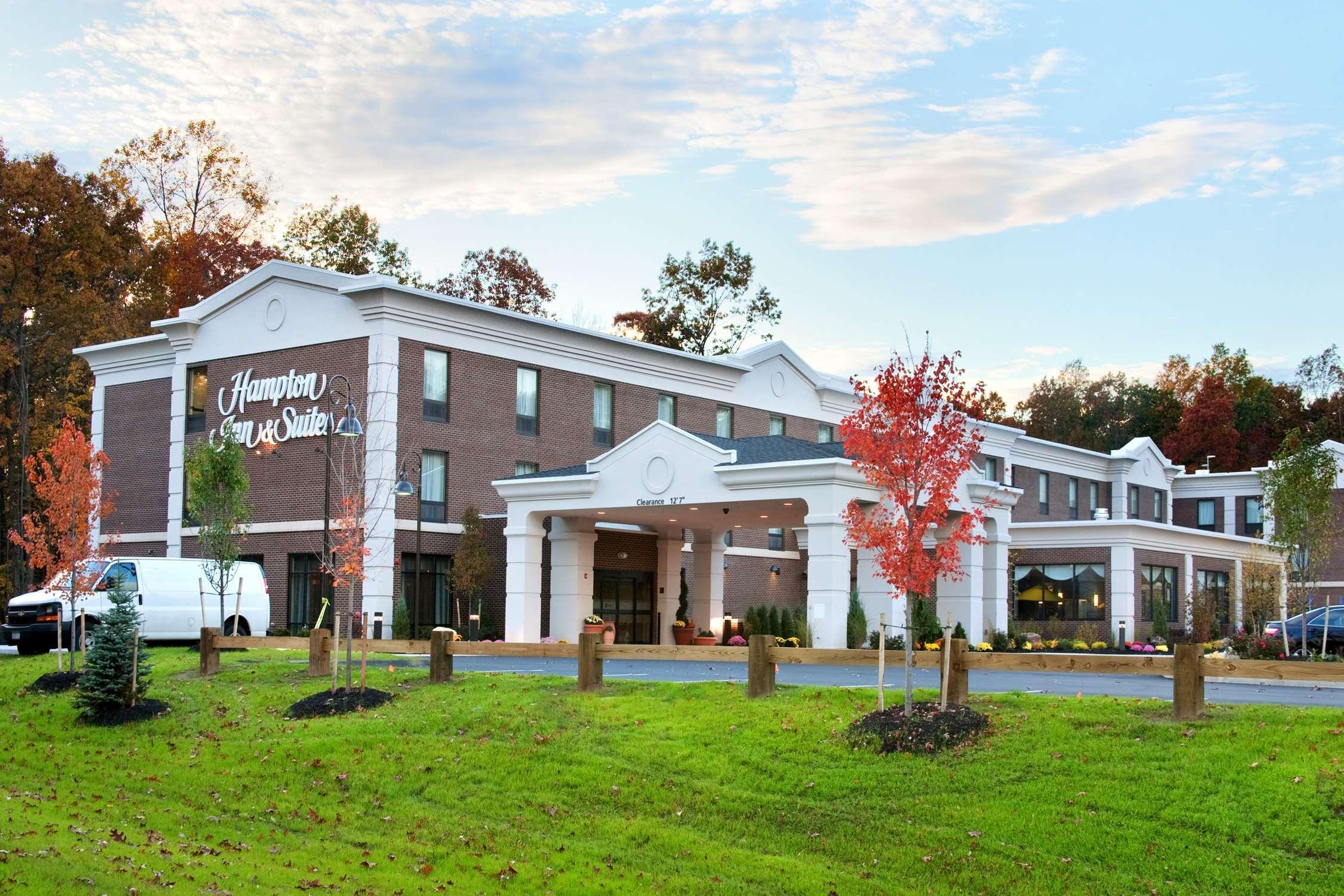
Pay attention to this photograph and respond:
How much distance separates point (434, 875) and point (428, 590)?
2683 centimetres

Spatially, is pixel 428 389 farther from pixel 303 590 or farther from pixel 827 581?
pixel 827 581

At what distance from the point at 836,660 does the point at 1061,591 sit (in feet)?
115

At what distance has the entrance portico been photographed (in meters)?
32.1

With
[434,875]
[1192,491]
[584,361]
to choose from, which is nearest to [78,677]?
[434,875]

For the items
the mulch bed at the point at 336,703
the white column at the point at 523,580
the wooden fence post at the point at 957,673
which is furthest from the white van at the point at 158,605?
the wooden fence post at the point at 957,673

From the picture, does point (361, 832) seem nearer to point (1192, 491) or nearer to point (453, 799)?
point (453, 799)

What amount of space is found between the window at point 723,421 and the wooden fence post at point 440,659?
27571 millimetres

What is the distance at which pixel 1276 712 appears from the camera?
1553 centimetres

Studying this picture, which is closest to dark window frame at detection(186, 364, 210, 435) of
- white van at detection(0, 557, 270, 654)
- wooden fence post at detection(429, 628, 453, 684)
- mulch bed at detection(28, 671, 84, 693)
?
white van at detection(0, 557, 270, 654)

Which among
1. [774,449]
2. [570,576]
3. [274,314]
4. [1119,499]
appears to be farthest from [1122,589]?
[274,314]

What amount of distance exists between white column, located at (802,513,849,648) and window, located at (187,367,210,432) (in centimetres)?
2195

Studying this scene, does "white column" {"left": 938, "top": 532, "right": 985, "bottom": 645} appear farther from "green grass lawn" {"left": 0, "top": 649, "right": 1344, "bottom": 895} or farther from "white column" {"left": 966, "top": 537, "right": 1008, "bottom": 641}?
"green grass lawn" {"left": 0, "top": 649, "right": 1344, "bottom": 895}

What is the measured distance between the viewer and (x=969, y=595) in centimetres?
3797

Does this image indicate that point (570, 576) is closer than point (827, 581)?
No
